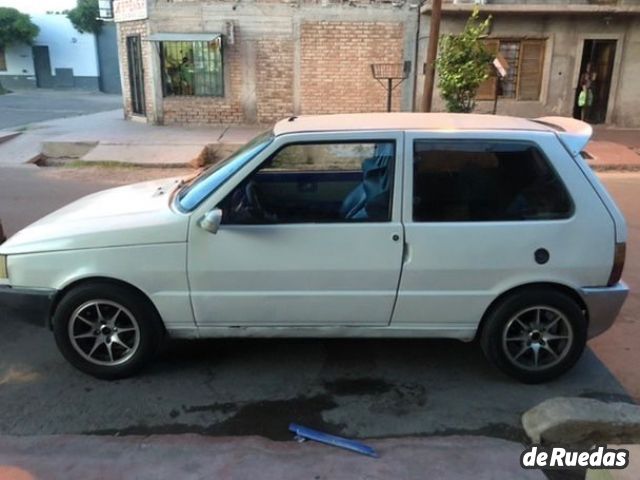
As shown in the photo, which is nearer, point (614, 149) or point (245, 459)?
point (245, 459)

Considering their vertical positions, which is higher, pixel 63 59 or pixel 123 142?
pixel 63 59

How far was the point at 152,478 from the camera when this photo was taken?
9.15 feet

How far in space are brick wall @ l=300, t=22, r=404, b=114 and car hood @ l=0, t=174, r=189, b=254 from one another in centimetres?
1236

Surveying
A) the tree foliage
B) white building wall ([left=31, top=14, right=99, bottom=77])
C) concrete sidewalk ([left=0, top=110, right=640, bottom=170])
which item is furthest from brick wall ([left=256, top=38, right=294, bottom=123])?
the tree foliage

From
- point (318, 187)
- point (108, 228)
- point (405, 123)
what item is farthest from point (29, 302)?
point (405, 123)

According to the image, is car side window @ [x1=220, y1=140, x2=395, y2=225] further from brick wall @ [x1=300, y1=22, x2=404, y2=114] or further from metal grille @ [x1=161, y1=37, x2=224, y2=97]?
metal grille @ [x1=161, y1=37, x2=224, y2=97]

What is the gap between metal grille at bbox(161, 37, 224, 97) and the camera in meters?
15.7

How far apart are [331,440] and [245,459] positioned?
47 centimetres

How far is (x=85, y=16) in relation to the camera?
125 ft

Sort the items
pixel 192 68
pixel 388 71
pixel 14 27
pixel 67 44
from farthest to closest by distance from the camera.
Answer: pixel 67 44, pixel 14 27, pixel 192 68, pixel 388 71

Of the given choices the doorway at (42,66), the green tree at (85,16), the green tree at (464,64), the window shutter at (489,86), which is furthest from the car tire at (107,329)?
the doorway at (42,66)

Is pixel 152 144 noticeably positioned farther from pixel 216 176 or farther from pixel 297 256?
pixel 297 256

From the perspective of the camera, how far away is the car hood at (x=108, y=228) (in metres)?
3.45

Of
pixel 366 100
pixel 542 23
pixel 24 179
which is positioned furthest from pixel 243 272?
pixel 542 23
